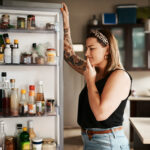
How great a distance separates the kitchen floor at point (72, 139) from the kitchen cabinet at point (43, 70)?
185cm

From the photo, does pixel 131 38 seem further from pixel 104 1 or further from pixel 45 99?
pixel 45 99

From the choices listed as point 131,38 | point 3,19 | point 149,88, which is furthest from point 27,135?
point 149,88

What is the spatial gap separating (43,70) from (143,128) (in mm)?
973

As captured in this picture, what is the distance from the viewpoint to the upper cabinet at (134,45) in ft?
14.3

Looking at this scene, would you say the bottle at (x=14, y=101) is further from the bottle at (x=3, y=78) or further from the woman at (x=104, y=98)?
the woman at (x=104, y=98)

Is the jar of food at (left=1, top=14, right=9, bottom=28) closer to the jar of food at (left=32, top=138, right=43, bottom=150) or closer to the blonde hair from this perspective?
→ the blonde hair

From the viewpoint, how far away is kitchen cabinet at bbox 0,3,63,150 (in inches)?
72.1

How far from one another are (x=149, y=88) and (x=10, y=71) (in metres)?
3.65

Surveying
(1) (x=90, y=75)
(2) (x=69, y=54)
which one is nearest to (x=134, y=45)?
(2) (x=69, y=54)

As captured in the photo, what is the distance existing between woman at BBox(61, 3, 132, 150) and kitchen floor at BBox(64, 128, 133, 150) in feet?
7.62

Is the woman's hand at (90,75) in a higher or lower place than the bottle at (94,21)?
lower

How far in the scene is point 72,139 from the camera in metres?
4.12

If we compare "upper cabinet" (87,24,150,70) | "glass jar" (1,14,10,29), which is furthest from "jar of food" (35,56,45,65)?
"upper cabinet" (87,24,150,70)

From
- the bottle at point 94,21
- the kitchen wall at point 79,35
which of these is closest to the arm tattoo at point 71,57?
the bottle at point 94,21
